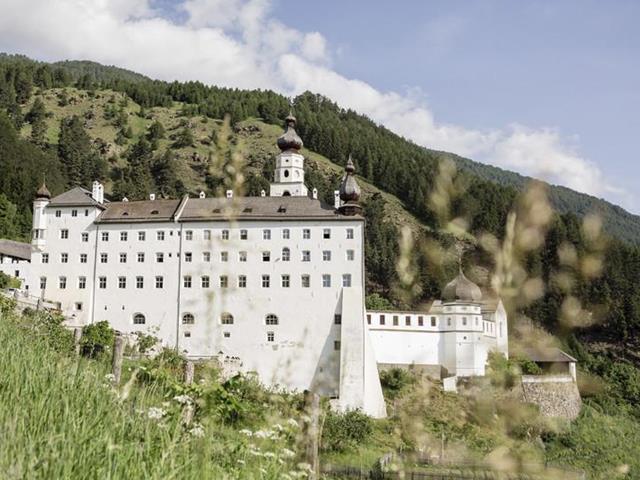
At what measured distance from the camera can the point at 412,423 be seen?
127 inches

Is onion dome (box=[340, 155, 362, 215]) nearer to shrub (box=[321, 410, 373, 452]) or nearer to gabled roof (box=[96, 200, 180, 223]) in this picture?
gabled roof (box=[96, 200, 180, 223])

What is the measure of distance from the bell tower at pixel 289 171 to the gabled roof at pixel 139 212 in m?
14.0

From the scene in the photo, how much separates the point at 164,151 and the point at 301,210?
81.9 m

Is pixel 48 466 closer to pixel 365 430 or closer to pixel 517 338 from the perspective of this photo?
pixel 517 338

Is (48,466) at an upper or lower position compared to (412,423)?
lower

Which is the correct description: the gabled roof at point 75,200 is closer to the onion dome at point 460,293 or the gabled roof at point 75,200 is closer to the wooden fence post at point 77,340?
the wooden fence post at point 77,340

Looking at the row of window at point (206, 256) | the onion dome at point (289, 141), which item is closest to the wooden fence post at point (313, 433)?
the row of window at point (206, 256)

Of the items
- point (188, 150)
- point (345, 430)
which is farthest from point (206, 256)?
point (188, 150)

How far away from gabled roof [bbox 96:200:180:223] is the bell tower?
1399cm

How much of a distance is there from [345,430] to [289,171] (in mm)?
32516

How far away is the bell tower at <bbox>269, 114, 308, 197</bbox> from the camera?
210 feet

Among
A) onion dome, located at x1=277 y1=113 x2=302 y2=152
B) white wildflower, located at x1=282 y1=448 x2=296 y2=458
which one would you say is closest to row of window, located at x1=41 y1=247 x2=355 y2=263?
onion dome, located at x1=277 y1=113 x2=302 y2=152

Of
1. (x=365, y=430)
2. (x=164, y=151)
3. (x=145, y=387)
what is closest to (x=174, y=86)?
(x=164, y=151)

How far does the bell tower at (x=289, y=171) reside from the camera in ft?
210
